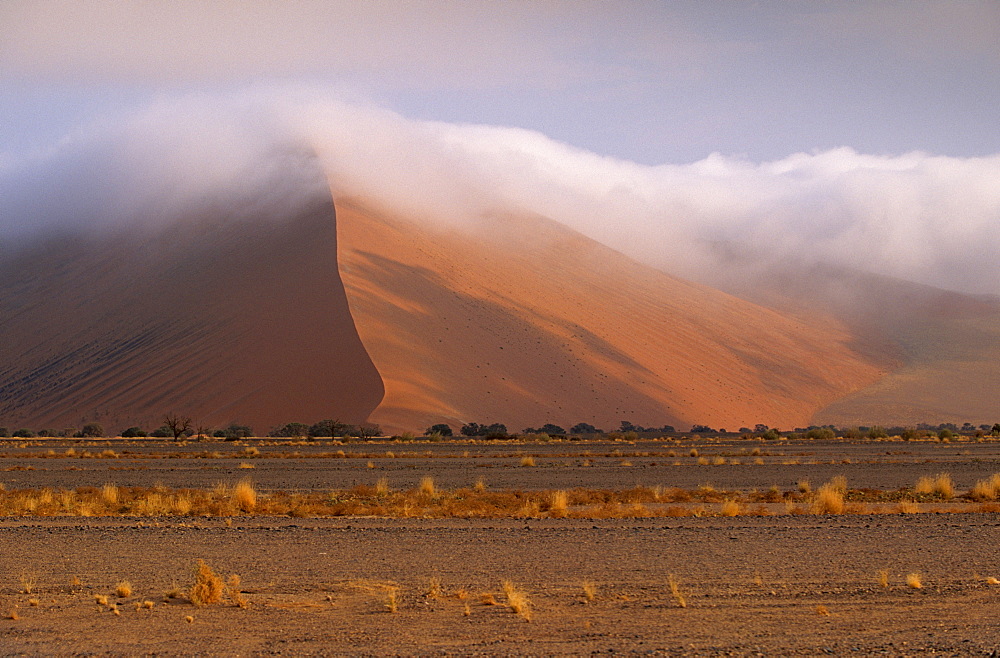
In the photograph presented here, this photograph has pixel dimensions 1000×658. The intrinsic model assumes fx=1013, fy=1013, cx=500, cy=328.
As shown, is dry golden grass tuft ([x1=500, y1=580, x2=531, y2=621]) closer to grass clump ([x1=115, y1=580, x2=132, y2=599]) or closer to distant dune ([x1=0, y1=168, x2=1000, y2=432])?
grass clump ([x1=115, y1=580, x2=132, y2=599])

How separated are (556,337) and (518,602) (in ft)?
196

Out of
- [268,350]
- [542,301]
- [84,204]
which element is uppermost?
[84,204]

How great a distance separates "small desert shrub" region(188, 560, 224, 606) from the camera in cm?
889

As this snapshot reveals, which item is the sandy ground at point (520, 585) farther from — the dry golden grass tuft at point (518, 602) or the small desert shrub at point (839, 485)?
the small desert shrub at point (839, 485)

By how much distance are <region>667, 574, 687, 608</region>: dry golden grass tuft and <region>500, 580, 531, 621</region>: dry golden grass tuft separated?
1292mm

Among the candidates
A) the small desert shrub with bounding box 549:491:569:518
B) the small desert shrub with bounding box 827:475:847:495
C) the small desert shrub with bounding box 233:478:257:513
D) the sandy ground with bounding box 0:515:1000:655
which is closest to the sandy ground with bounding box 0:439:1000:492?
the small desert shrub with bounding box 827:475:847:495

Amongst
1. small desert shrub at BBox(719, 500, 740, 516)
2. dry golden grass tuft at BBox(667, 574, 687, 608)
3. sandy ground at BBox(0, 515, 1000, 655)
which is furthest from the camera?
small desert shrub at BBox(719, 500, 740, 516)

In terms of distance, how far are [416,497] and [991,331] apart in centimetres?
9548

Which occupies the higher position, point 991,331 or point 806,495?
point 991,331

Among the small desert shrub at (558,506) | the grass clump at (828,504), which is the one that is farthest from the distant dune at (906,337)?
the small desert shrub at (558,506)

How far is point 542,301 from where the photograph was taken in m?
74.4

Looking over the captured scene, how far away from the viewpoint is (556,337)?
68.2 metres

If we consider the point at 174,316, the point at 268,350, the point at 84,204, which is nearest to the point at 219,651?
the point at 268,350

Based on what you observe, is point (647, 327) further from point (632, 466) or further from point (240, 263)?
point (632, 466)
